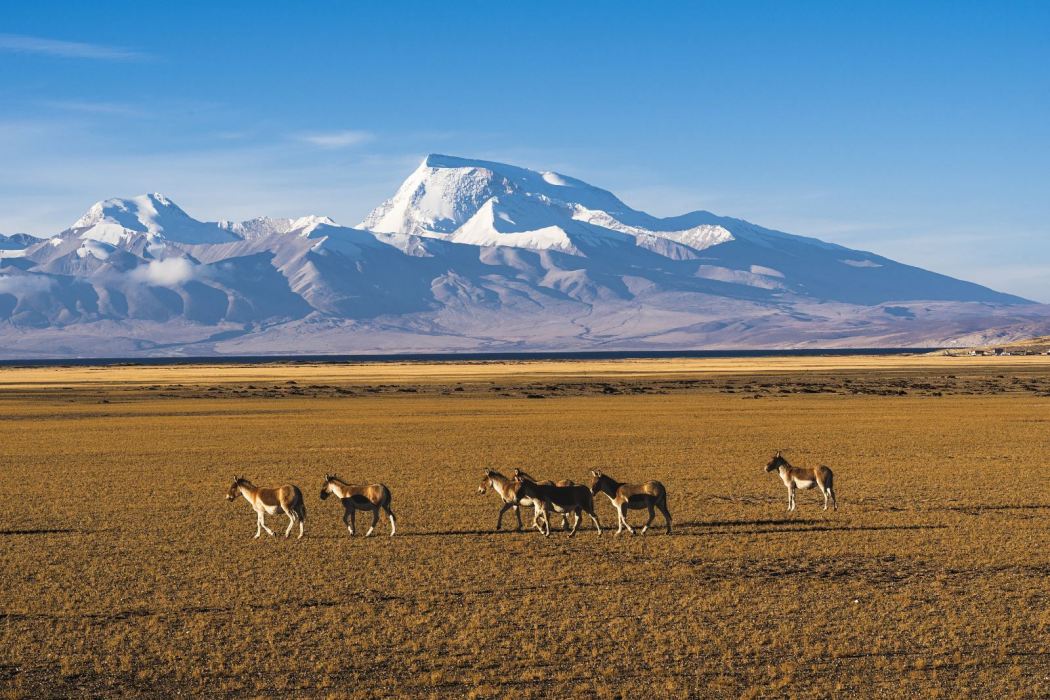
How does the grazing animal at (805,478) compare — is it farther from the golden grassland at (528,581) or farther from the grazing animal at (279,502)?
the grazing animal at (279,502)

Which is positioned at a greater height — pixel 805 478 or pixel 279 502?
pixel 805 478

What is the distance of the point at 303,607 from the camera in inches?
606

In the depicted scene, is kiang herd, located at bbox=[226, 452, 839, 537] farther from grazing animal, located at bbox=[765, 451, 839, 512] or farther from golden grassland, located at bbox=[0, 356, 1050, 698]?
grazing animal, located at bbox=[765, 451, 839, 512]

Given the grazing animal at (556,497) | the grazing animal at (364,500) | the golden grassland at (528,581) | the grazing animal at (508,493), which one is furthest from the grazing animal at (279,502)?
Result: the grazing animal at (556,497)

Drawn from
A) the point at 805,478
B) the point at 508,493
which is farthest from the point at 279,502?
the point at 805,478

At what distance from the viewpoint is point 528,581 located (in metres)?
16.9

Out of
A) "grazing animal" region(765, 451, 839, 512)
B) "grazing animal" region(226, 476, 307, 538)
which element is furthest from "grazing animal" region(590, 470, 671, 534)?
"grazing animal" region(226, 476, 307, 538)

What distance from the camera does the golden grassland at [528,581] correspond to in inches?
498

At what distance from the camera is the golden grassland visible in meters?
12.7

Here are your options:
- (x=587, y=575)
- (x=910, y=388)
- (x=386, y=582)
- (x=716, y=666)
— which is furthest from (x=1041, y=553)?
(x=910, y=388)

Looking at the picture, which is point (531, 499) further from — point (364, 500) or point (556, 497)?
point (364, 500)

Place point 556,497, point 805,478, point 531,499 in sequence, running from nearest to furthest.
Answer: point 556,497, point 531,499, point 805,478

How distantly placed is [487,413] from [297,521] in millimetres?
35413

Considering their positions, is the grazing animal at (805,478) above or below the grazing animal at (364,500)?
above
